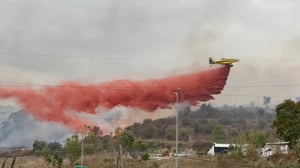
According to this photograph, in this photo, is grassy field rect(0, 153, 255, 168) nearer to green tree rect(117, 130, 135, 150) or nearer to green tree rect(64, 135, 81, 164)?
green tree rect(64, 135, 81, 164)

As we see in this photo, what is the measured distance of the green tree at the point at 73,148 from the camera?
9009cm

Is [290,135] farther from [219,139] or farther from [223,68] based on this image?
[219,139]

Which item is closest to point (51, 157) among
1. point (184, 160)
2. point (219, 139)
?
point (184, 160)

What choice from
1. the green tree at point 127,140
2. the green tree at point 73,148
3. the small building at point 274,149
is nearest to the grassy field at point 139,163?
the green tree at point 73,148

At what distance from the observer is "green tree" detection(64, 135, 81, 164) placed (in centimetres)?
9009

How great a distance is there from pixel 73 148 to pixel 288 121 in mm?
41387

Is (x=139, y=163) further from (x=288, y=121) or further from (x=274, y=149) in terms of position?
(x=288, y=121)

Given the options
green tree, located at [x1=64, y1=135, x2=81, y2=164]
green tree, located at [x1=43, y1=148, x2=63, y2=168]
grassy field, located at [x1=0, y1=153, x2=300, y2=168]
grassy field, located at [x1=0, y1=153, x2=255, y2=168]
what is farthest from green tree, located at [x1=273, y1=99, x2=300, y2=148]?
green tree, located at [x1=43, y1=148, x2=63, y2=168]

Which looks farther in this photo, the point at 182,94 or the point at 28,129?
the point at 28,129

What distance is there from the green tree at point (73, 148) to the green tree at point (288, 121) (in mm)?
34411

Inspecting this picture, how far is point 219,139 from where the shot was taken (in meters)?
169

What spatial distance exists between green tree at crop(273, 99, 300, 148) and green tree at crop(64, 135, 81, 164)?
113 feet

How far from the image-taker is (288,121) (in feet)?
260

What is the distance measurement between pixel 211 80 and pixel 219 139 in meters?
99.9
